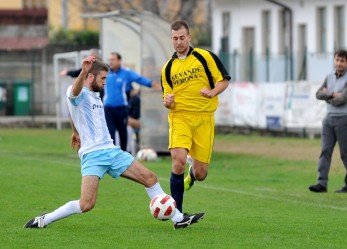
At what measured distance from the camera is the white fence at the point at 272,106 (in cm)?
3494

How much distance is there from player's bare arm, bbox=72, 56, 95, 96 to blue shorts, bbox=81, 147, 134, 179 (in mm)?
659

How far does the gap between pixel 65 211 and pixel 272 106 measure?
25274mm

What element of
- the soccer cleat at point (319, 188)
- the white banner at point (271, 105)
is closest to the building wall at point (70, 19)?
the white banner at point (271, 105)

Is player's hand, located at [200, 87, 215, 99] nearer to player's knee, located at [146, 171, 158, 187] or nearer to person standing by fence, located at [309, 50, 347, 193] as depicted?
player's knee, located at [146, 171, 158, 187]

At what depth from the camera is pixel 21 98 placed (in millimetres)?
47031

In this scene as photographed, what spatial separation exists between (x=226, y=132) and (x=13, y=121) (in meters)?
8.41

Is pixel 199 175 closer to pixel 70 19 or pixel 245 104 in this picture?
pixel 245 104

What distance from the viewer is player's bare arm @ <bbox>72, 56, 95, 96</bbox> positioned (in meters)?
12.0

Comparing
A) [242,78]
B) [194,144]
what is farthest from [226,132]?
[194,144]

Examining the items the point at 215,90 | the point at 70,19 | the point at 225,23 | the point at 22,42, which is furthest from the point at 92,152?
the point at 70,19

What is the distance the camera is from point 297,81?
37281 millimetres

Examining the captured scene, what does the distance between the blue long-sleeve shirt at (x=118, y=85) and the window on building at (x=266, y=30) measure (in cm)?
2487

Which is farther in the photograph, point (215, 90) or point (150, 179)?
point (215, 90)

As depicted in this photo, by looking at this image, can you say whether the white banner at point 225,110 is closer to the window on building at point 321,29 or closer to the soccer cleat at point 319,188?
the window on building at point 321,29
